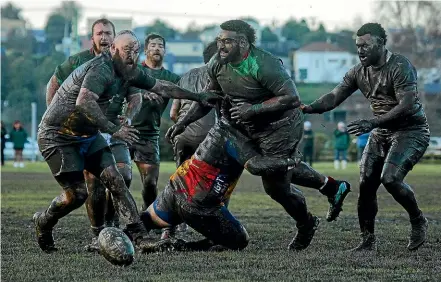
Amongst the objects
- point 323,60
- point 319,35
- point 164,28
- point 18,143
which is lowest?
point 164,28

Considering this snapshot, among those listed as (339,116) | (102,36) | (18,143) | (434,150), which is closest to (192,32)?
(339,116)

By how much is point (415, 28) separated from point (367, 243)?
74.9m

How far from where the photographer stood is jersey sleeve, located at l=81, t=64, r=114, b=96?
12086mm

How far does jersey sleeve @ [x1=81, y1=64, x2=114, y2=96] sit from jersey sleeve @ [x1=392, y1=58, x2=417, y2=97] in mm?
3125

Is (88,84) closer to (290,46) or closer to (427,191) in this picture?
(427,191)

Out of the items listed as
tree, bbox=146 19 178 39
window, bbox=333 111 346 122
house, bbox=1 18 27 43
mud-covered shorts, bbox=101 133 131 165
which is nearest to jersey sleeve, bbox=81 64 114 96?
mud-covered shorts, bbox=101 133 131 165

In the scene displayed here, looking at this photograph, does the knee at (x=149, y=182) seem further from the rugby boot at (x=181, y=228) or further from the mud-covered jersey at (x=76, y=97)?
the mud-covered jersey at (x=76, y=97)

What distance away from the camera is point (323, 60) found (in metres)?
112

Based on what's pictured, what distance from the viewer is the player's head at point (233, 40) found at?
12.4 metres

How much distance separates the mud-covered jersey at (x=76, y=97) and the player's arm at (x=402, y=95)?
252cm

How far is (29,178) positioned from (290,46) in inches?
3441

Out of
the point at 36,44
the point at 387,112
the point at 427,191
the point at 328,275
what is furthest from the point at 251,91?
the point at 36,44

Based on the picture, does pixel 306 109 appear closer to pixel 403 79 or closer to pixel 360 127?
pixel 360 127

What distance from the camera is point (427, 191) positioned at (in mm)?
28078
